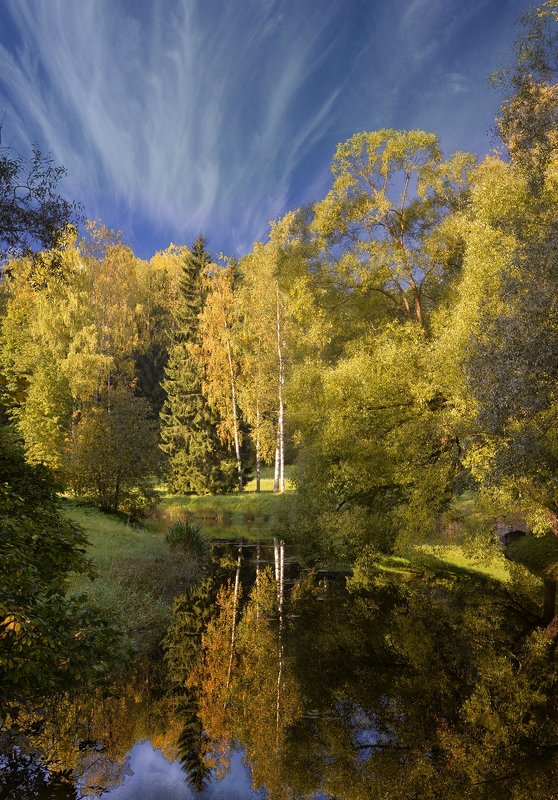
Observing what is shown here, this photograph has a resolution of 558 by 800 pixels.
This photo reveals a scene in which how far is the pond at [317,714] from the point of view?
772 cm

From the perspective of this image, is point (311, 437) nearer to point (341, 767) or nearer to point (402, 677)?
point (402, 677)

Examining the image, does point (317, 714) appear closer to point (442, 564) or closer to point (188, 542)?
point (442, 564)

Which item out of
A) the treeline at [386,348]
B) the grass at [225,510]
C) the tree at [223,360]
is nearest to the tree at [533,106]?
the treeline at [386,348]

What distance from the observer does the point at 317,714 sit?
9828 millimetres

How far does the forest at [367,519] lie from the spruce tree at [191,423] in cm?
705

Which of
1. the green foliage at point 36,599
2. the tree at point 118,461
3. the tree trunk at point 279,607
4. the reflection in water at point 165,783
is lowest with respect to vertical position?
the reflection in water at point 165,783

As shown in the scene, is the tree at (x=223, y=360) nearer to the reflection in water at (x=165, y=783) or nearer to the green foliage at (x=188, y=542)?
the green foliage at (x=188, y=542)

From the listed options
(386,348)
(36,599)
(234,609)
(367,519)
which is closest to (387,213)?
(386,348)

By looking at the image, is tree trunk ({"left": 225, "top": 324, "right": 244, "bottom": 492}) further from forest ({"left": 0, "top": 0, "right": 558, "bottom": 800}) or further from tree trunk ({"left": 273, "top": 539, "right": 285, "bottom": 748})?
A: tree trunk ({"left": 273, "top": 539, "right": 285, "bottom": 748})

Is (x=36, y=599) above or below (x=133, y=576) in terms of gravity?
above

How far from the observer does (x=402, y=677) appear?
37.8ft

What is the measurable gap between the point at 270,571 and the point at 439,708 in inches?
484

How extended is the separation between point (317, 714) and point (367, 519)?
34.1 feet

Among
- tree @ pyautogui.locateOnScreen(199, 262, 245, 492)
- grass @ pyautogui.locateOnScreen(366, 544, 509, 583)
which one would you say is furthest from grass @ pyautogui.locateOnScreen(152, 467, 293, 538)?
grass @ pyautogui.locateOnScreen(366, 544, 509, 583)
